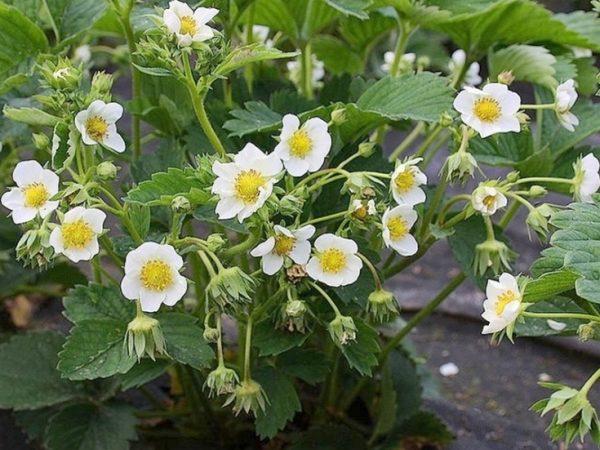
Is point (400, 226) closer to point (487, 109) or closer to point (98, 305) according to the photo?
point (487, 109)

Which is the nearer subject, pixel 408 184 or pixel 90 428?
pixel 408 184

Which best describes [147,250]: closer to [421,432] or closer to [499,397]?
[421,432]

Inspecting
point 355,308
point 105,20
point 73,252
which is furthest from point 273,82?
point 73,252

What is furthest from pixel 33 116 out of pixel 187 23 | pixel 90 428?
pixel 90 428

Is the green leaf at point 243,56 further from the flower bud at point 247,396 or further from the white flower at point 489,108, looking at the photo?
the flower bud at point 247,396

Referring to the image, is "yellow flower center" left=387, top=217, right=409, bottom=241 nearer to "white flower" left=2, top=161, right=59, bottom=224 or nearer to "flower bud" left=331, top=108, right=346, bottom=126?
"flower bud" left=331, top=108, right=346, bottom=126

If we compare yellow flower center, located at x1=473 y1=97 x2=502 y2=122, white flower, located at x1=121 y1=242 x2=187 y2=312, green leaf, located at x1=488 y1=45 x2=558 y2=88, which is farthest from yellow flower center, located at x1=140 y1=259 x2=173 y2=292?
green leaf, located at x1=488 y1=45 x2=558 y2=88
